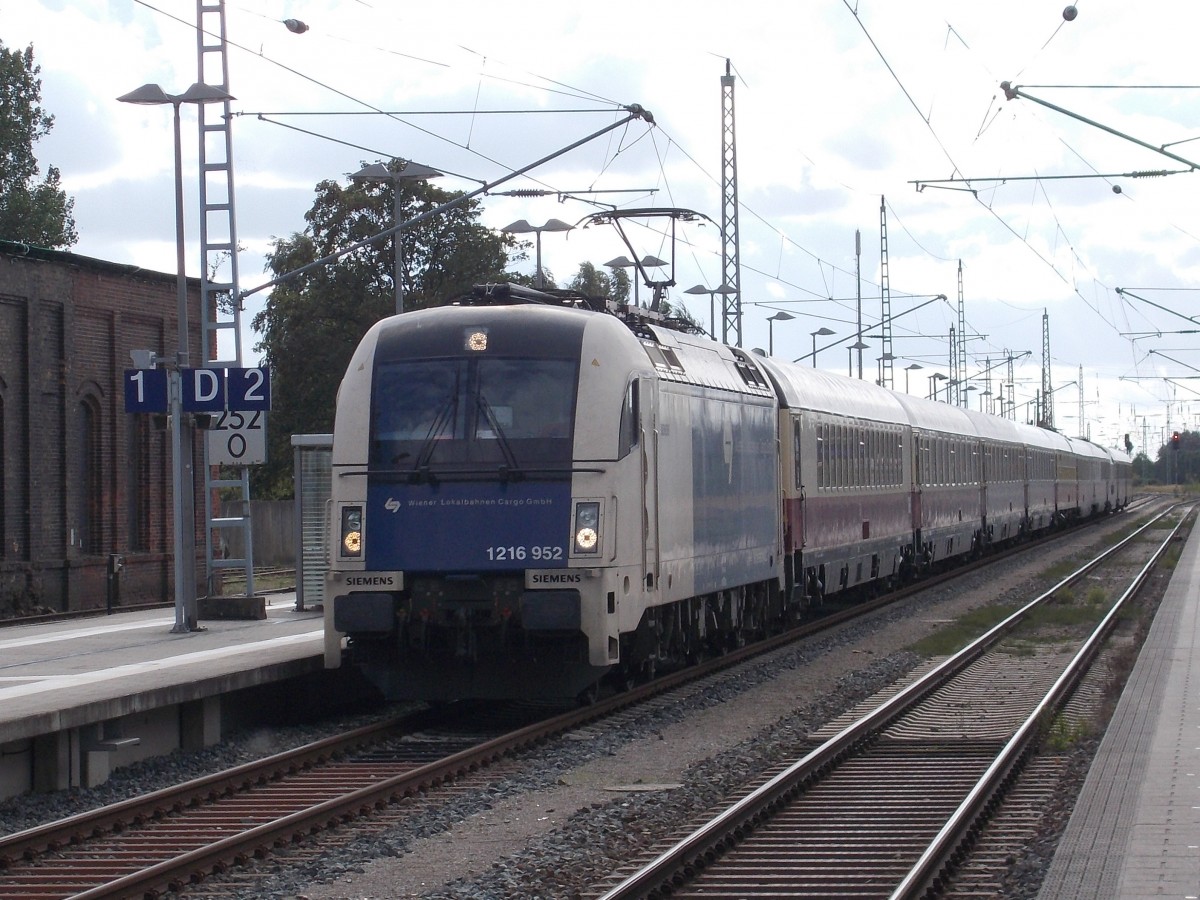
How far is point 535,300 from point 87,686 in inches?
200

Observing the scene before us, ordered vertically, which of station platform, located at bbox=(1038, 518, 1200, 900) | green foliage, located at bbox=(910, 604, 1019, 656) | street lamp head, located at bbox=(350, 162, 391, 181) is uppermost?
street lamp head, located at bbox=(350, 162, 391, 181)

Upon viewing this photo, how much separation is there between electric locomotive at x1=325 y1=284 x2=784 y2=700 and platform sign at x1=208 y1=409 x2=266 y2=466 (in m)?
5.52

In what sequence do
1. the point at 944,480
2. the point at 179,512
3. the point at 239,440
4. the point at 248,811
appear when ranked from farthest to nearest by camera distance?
the point at 944,480 < the point at 239,440 < the point at 179,512 < the point at 248,811

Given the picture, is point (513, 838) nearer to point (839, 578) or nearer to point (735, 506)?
point (735, 506)

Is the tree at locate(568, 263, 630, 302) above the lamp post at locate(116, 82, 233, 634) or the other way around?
above

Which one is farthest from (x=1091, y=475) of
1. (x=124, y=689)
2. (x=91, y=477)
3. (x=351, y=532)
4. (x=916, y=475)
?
(x=124, y=689)

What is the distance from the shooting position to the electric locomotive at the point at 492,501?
43.1ft

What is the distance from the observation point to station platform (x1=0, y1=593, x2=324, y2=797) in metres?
11.3

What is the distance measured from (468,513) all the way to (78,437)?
18.9 meters

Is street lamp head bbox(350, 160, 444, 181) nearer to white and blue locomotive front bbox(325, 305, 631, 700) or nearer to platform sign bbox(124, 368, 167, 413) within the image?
platform sign bbox(124, 368, 167, 413)

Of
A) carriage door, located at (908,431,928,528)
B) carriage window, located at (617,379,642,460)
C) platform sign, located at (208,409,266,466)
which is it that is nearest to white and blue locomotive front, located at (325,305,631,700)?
carriage window, located at (617,379,642,460)

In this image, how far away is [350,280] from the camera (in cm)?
5444

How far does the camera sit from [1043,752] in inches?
488

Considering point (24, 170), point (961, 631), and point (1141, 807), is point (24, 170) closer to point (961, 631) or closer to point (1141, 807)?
point (961, 631)
